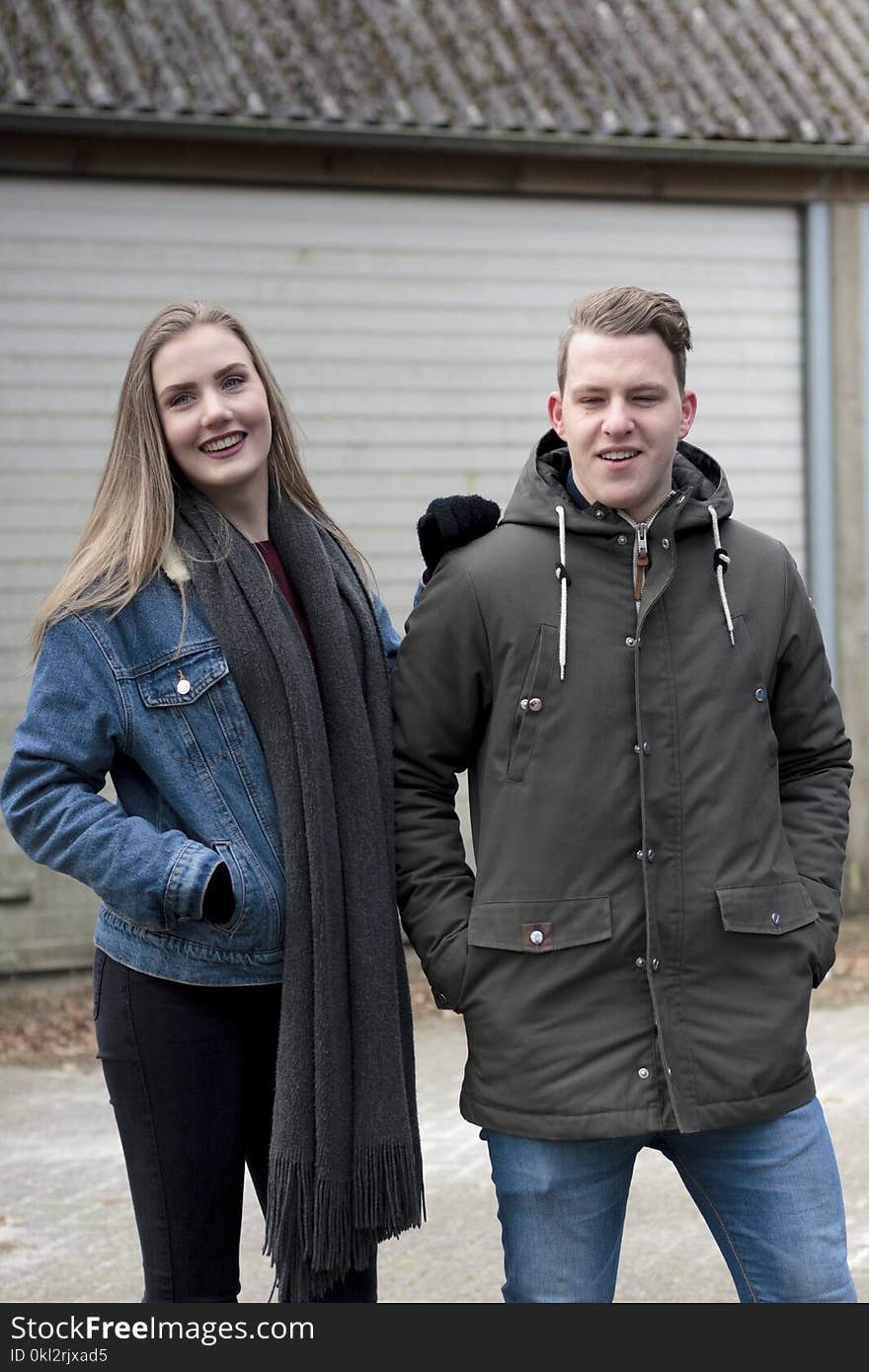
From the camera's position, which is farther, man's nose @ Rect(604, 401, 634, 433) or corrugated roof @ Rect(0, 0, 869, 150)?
corrugated roof @ Rect(0, 0, 869, 150)

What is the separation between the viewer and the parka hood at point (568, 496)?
10.1 ft

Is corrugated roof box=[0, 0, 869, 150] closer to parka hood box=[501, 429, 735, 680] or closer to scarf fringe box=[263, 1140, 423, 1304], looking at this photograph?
parka hood box=[501, 429, 735, 680]

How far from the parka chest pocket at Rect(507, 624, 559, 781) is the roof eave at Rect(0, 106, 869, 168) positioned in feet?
20.0

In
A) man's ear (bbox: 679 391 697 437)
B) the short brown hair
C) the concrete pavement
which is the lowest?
the concrete pavement

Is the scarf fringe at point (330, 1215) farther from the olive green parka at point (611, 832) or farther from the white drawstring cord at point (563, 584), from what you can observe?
the white drawstring cord at point (563, 584)

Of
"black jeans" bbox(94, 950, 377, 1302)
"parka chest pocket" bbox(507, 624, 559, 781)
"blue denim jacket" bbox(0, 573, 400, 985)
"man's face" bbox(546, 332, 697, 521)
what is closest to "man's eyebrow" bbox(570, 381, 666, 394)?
"man's face" bbox(546, 332, 697, 521)

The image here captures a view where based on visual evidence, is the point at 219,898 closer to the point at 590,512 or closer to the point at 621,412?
the point at 590,512

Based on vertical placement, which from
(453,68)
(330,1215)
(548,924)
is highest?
(453,68)

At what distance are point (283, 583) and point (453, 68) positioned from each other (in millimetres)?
6540

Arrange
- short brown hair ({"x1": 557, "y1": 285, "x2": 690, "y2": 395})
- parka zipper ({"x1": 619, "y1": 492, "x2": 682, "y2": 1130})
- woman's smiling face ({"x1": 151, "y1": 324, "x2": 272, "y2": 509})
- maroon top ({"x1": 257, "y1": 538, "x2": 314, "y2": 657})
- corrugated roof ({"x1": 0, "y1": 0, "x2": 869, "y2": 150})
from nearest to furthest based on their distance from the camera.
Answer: parka zipper ({"x1": 619, "y1": 492, "x2": 682, "y2": 1130}), short brown hair ({"x1": 557, "y1": 285, "x2": 690, "y2": 395}), woman's smiling face ({"x1": 151, "y1": 324, "x2": 272, "y2": 509}), maroon top ({"x1": 257, "y1": 538, "x2": 314, "y2": 657}), corrugated roof ({"x1": 0, "y1": 0, "x2": 869, "y2": 150})

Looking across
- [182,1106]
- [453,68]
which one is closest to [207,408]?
[182,1106]

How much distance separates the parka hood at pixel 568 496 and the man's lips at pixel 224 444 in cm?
50

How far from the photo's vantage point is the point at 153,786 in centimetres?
311

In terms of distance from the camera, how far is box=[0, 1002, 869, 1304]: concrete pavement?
15.8ft
